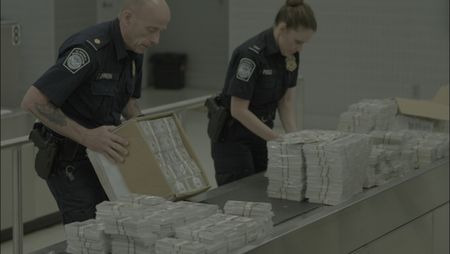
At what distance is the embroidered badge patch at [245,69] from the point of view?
4.19 metres

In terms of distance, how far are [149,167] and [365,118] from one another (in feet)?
4.82

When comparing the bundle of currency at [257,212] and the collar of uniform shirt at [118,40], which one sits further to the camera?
the collar of uniform shirt at [118,40]

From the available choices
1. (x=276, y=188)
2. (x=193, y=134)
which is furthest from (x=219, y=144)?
(x=193, y=134)

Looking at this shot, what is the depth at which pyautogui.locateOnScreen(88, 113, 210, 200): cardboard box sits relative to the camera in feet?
11.3

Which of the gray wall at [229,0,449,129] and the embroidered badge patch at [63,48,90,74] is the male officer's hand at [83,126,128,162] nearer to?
the embroidered badge patch at [63,48,90,74]

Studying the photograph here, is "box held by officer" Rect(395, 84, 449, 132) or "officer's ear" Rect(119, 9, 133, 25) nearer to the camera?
"officer's ear" Rect(119, 9, 133, 25)

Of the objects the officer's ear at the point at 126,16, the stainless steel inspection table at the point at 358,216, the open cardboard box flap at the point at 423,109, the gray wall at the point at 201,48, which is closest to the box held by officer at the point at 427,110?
the open cardboard box flap at the point at 423,109

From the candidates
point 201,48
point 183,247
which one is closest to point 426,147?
point 183,247

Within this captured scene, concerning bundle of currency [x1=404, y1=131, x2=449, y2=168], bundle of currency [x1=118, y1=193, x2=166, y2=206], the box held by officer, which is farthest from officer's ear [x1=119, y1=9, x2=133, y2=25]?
the box held by officer

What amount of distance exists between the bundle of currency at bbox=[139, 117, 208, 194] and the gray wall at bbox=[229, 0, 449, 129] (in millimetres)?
4278

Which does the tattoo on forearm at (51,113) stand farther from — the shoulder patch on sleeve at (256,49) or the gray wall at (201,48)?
the gray wall at (201,48)

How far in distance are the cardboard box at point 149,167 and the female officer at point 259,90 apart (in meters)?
0.56

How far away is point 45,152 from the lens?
11.5 ft

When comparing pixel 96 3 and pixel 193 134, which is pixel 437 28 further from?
pixel 96 3
